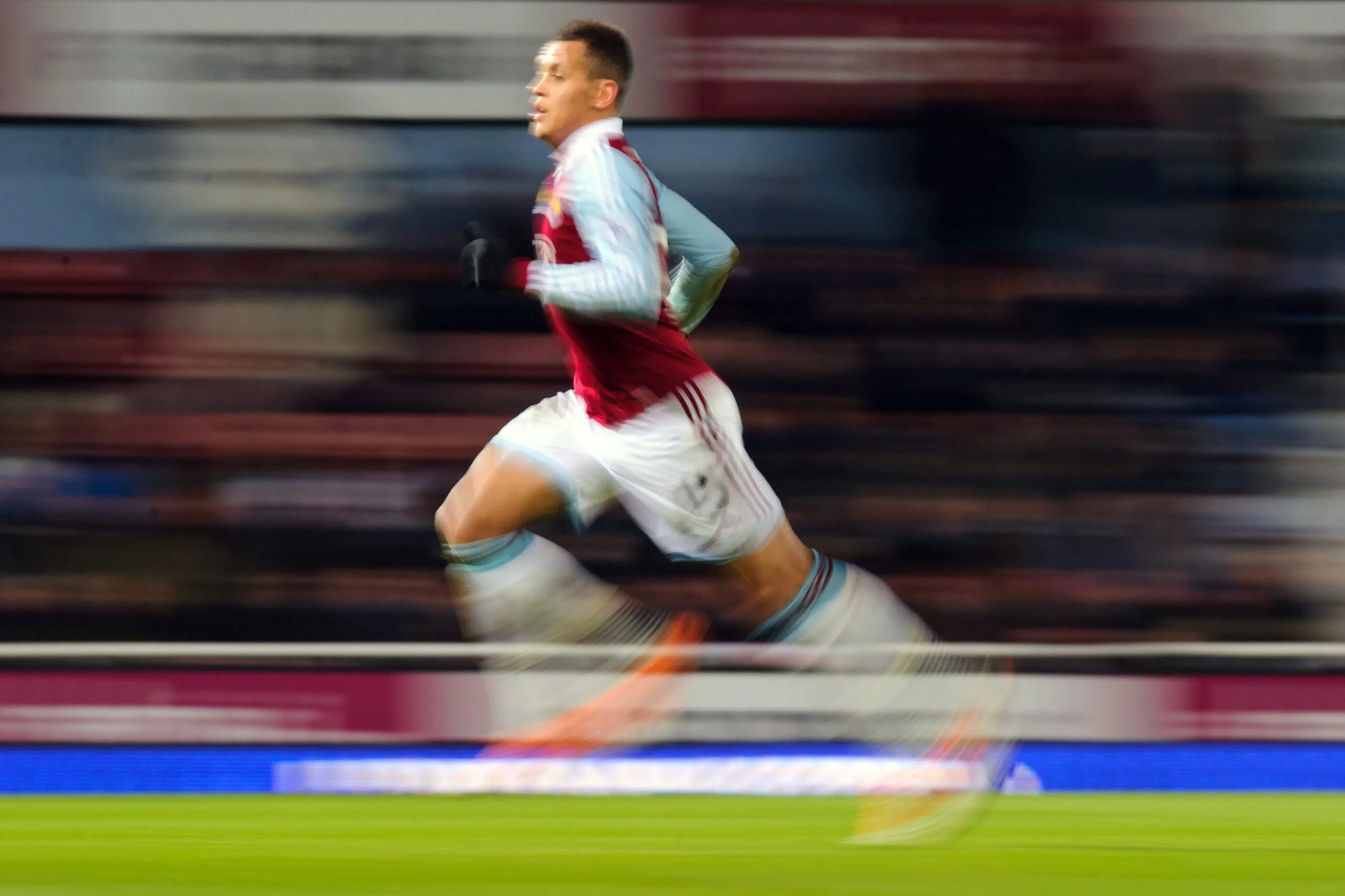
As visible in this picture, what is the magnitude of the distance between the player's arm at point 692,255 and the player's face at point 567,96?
0.22 meters

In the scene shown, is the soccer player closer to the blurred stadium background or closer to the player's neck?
the player's neck

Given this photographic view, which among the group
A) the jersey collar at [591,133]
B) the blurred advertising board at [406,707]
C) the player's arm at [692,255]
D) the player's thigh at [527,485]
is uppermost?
the jersey collar at [591,133]

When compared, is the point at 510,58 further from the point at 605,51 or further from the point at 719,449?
the point at 719,449

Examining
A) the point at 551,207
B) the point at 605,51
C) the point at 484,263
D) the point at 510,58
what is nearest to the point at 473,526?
the point at 484,263

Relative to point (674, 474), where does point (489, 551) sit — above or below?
below

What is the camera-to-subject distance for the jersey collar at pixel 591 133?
12.8 ft

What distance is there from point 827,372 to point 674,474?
2.64m

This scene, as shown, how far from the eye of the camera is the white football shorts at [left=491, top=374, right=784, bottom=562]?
153 inches

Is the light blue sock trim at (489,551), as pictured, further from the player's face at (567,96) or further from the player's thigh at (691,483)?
the player's face at (567,96)

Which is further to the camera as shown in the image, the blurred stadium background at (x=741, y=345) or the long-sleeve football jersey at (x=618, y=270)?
the blurred stadium background at (x=741, y=345)

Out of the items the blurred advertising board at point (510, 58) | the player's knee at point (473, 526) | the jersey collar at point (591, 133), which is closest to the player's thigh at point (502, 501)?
the player's knee at point (473, 526)

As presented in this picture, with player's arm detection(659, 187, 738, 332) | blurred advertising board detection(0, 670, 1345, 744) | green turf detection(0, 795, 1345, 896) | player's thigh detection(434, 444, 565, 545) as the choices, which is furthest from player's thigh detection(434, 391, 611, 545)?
blurred advertising board detection(0, 670, 1345, 744)

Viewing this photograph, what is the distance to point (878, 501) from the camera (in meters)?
6.47

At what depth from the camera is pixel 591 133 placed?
392 centimetres
